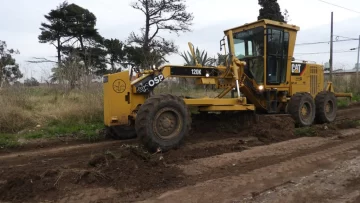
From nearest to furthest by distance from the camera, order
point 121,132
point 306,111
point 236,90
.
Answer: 1. point 121,132
2. point 236,90
3. point 306,111

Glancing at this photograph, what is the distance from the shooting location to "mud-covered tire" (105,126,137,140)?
27.6 feet

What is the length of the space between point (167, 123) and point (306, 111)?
5061mm

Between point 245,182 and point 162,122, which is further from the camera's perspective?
point 162,122

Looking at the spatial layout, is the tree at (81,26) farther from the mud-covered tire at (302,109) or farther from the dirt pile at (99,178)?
the dirt pile at (99,178)

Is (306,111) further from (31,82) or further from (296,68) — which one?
(31,82)

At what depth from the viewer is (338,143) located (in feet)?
26.0

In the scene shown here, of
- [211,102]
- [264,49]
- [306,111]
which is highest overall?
[264,49]

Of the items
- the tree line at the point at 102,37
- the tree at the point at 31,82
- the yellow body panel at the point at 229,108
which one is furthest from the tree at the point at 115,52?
the yellow body panel at the point at 229,108

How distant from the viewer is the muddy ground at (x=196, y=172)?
15.2ft

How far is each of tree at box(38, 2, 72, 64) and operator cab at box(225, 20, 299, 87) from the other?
21120 millimetres

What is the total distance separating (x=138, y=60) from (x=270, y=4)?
12.0m

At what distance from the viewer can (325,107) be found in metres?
10.9

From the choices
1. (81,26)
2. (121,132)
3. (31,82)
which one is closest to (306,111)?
(121,132)

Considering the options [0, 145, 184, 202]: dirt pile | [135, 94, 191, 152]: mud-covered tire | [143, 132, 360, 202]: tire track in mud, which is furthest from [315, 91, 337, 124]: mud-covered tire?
[0, 145, 184, 202]: dirt pile
